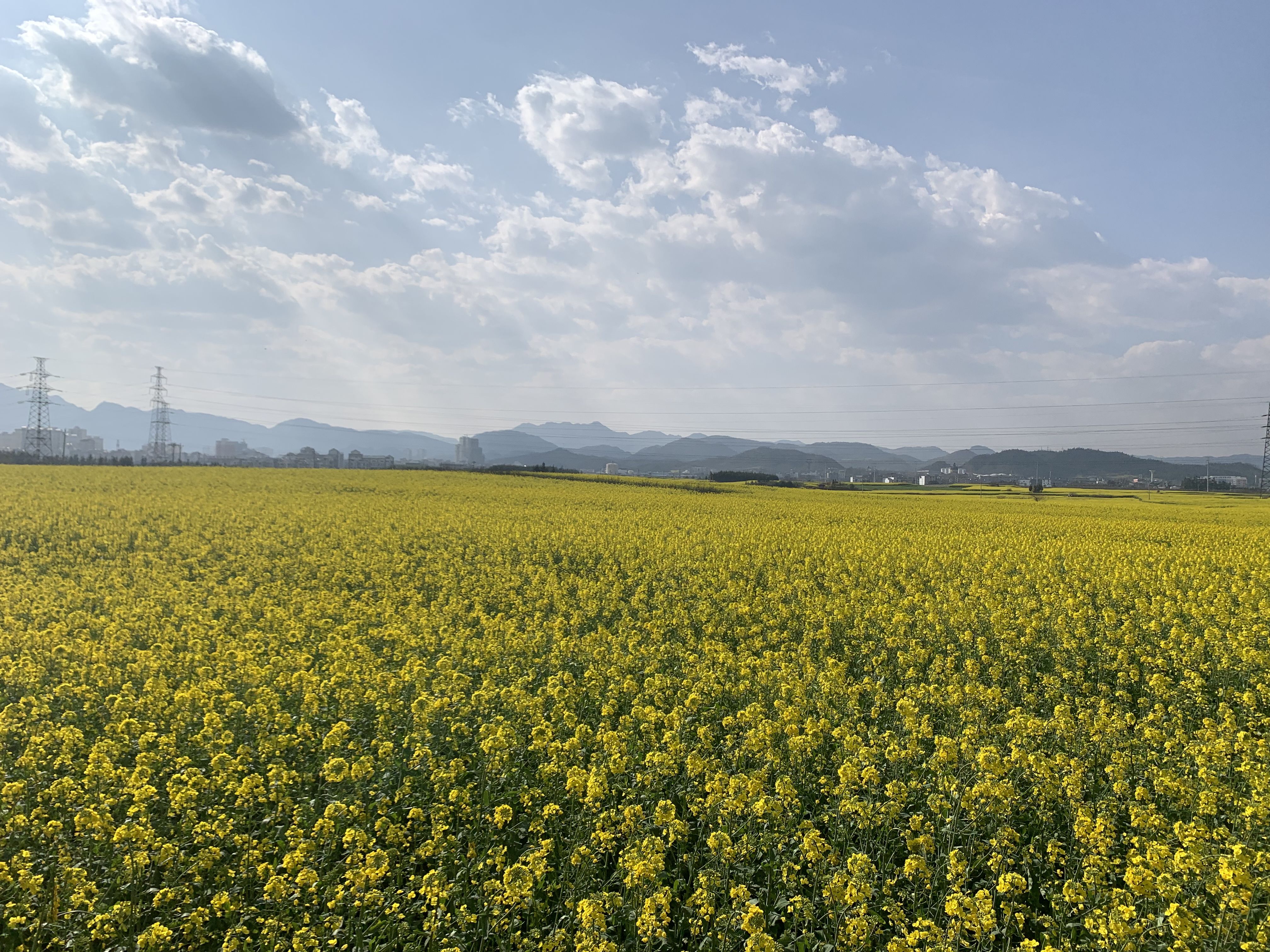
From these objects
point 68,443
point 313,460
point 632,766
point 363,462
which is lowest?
point 632,766

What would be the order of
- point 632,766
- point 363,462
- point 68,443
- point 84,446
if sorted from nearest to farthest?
point 632,766, point 363,462, point 68,443, point 84,446

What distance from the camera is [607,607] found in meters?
12.4

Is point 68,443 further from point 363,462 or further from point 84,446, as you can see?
point 363,462

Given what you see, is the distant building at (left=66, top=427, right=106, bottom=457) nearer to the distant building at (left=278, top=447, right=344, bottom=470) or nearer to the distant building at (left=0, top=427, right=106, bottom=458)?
the distant building at (left=0, top=427, right=106, bottom=458)

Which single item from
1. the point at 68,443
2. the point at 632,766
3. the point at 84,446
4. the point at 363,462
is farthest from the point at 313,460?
the point at 632,766

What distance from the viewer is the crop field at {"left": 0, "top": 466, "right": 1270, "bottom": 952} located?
4211mm

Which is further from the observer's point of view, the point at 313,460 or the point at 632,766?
the point at 313,460

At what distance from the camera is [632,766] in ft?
18.9

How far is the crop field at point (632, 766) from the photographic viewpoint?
13.8 feet

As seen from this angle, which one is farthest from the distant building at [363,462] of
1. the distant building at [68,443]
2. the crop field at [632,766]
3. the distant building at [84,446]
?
the crop field at [632,766]

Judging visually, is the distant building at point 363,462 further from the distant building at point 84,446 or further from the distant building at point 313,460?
the distant building at point 84,446

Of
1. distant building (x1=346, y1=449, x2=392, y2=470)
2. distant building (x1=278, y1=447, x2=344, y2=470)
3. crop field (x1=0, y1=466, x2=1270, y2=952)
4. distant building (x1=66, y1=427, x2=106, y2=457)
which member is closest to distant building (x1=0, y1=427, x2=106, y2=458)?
distant building (x1=66, y1=427, x2=106, y2=457)

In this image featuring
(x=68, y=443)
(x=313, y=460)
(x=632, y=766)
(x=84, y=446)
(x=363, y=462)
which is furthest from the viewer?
(x=84, y=446)

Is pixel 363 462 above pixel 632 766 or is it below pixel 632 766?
above
